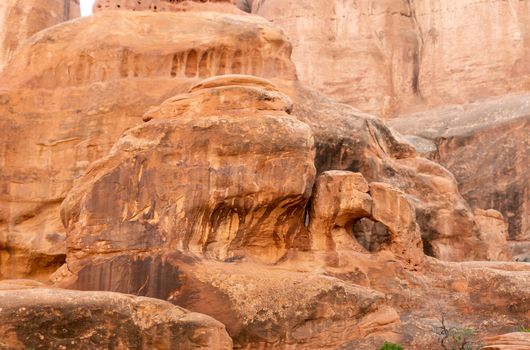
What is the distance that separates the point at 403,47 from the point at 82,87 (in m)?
25.7

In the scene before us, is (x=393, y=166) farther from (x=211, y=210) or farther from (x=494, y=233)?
(x=211, y=210)

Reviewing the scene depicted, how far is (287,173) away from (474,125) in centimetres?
1856

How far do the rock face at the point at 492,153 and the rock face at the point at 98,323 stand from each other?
1885cm

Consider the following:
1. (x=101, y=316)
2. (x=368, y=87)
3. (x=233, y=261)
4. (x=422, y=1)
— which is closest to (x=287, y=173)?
(x=233, y=261)

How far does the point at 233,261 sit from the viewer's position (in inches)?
548

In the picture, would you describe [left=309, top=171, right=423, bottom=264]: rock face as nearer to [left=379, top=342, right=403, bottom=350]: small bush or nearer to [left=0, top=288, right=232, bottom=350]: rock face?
[left=379, top=342, right=403, bottom=350]: small bush

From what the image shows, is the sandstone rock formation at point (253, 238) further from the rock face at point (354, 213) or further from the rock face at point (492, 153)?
the rock face at point (492, 153)

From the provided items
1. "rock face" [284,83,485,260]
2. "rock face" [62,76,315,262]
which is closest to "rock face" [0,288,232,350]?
"rock face" [62,76,315,262]

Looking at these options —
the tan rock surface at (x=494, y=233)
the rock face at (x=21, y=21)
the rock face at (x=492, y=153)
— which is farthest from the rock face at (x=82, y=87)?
the rock face at (x=21, y=21)

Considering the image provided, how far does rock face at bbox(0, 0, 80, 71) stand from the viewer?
34.2 metres

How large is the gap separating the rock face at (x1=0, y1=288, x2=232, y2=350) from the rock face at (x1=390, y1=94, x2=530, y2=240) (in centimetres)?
1885

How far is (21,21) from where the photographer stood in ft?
113

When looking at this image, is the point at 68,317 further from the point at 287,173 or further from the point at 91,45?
the point at 91,45

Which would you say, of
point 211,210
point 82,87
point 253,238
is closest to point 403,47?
point 82,87
